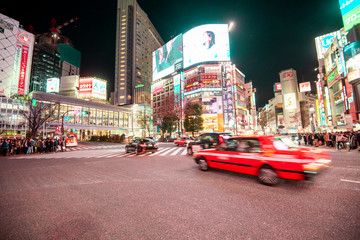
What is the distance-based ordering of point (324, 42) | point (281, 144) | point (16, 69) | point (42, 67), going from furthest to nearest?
point (42, 67) < point (324, 42) < point (16, 69) < point (281, 144)

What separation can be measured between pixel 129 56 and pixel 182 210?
11924cm

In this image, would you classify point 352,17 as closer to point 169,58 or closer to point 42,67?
point 169,58

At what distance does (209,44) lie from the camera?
60.4 meters

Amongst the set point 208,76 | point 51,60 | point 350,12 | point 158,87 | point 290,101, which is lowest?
point 290,101

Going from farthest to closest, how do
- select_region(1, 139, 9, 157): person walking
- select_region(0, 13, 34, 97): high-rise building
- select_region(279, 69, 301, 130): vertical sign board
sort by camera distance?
1. select_region(279, 69, 301, 130): vertical sign board
2. select_region(0, 13, 34, 97): high-rise building
3. select_region(1, 139, 9, 157): person walking

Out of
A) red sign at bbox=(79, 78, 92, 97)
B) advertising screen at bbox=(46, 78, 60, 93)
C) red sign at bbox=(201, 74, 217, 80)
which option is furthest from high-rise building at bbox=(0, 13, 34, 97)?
red sign at bbox=(201, 74, 217, 80)

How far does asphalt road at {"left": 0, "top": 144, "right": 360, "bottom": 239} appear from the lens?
95.7 inches

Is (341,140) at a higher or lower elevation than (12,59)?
lower

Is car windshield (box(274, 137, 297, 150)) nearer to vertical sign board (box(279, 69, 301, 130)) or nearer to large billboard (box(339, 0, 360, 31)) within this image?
large billboard (box(339, 0, 360, 31))

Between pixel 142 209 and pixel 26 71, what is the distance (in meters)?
66.6

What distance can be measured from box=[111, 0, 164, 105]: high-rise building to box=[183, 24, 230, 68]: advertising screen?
52.1 metres

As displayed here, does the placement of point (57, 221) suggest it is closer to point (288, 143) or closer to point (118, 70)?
point (288, 143)

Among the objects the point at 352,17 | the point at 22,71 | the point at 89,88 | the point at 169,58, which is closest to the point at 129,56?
the point at 169,58

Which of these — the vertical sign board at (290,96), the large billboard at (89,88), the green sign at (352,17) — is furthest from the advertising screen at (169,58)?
the vertical sign board at (290,96)
